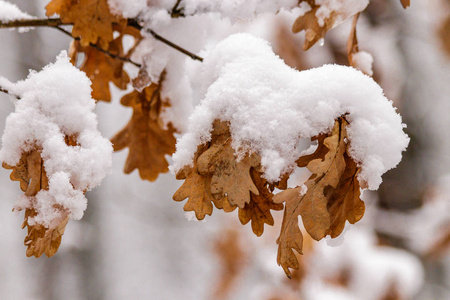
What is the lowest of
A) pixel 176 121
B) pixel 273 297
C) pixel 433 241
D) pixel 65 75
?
pixel 433 241

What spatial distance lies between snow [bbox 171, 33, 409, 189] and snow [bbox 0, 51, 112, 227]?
0.55 feet

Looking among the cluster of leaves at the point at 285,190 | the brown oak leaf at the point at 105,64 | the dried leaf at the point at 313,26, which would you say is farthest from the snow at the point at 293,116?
the brown oak leaf at the point at 105,64

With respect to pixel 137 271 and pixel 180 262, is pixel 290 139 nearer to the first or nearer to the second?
pixel 180 262

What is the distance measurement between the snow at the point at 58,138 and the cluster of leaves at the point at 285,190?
17 cm

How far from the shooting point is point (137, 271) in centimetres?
1210

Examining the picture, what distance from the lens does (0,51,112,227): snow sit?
0.75 meters

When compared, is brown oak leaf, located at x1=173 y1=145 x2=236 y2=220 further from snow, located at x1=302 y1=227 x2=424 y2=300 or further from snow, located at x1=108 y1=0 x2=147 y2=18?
snow, located at x1=302 y1=227 x2=424 y2=300

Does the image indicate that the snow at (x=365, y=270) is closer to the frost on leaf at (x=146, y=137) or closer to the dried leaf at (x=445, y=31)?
the dried leaf at (x=445, y=31)

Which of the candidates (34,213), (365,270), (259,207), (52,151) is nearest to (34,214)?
(34,213)

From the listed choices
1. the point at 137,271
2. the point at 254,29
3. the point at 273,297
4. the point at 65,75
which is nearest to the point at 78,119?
the point at 65,75

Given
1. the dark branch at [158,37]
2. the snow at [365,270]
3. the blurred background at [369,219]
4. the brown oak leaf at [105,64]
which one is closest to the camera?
the dark branch at [158,37]

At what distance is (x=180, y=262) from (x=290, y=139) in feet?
37.2

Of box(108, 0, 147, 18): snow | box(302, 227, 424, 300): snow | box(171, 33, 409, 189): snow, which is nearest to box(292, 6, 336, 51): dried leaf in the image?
box(171, 33, 409, 189): snow

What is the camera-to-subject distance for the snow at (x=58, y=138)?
750mm
